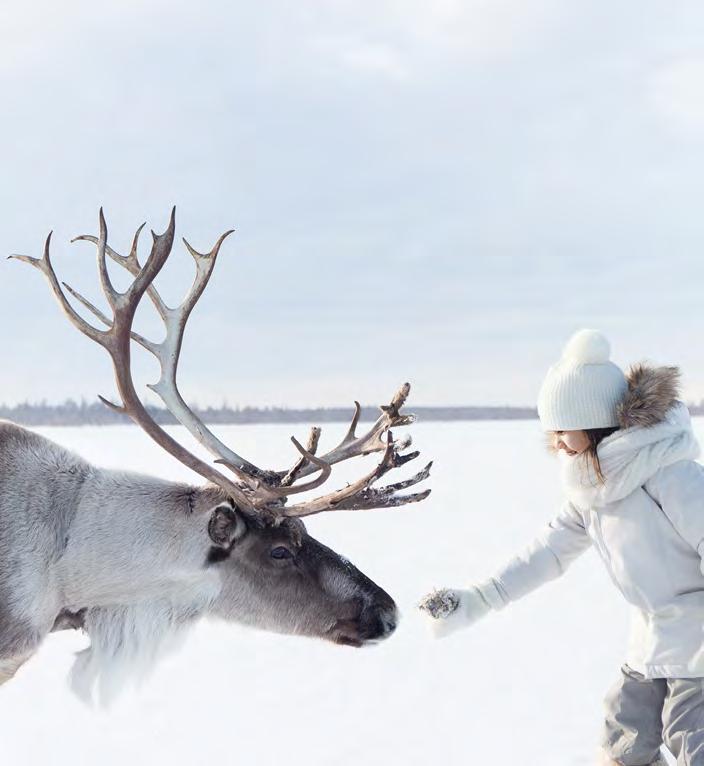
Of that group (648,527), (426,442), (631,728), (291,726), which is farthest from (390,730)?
(426,442)

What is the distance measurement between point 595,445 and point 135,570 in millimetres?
1566

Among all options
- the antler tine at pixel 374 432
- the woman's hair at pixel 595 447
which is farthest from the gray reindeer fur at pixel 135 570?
the woman's hair at pixel 595 447

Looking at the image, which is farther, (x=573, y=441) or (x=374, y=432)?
(x=374, y=432)

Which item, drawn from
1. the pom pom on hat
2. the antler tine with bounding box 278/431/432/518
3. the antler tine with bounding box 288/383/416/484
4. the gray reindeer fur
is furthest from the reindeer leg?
the pom pom on hat

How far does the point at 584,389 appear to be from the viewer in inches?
128

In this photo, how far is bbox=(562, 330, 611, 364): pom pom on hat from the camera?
330cm

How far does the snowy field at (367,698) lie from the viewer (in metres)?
4.16

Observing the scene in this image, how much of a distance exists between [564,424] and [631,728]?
3.19 feet

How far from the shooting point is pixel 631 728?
3248 mm

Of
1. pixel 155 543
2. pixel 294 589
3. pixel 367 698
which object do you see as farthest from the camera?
pixel 367 698

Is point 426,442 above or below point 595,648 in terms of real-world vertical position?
below

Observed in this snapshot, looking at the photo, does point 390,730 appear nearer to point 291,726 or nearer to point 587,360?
point 291,726

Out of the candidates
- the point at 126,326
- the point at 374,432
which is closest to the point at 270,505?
the point at 374,432

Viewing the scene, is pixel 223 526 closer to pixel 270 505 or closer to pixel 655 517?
pixel 270 505
